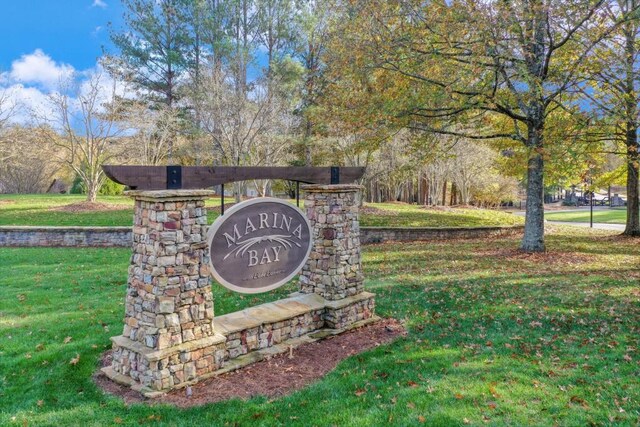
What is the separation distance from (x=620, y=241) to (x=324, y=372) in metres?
13.3

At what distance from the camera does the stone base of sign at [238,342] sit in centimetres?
411

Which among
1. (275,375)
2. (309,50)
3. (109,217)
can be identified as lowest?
(275,375)

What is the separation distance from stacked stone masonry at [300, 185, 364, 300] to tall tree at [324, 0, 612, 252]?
191 inches

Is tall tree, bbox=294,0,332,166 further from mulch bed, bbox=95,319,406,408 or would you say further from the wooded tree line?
mulch bed, bbox=95,319,406,408

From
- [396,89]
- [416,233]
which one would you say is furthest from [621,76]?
[416,233]

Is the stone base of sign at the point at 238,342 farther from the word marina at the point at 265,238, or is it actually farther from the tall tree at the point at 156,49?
the tall tree at the point at 156,49

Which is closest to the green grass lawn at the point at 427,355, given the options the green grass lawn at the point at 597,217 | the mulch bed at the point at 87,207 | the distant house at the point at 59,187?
the mulch bed at the point at 87,207

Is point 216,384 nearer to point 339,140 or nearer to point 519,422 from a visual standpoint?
point 519,422

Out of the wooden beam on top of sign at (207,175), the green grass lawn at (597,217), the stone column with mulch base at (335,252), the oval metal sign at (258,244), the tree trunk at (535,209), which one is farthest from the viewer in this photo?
the green grass lawn at (597,217)

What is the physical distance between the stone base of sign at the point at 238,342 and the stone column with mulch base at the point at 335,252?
0.02 metres

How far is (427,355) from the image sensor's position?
4914 mm

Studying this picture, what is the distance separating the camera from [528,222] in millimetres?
11266

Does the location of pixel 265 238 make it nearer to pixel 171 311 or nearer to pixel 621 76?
A: pixel 171 311

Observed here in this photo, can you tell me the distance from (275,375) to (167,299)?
144 cm
